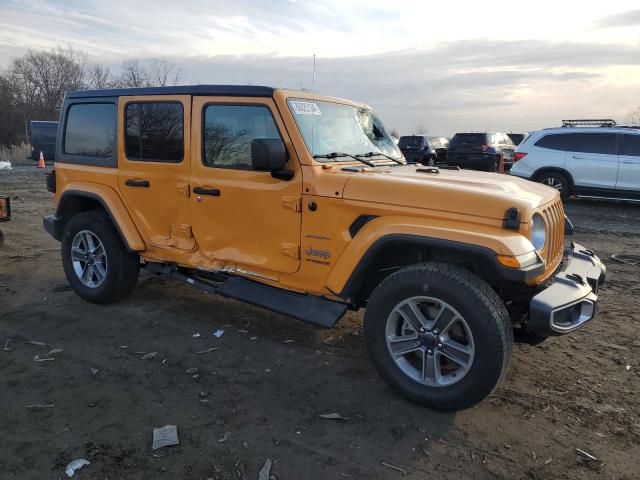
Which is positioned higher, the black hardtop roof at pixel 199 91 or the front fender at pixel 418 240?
the black hardtop roof at pixel 199 91

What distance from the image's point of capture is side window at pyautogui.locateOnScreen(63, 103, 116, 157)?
472 cm

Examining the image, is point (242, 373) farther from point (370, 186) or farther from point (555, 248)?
point (555, 248)

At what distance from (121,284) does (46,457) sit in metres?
2.33

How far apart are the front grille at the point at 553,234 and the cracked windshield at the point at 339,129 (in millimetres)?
1523

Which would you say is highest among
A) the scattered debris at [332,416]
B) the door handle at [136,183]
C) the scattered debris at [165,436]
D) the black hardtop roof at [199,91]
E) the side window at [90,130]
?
the black hardtop roof at [199,91]

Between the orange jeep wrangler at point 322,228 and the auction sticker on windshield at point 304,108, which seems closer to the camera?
the orange jeep wrangler at point 322,228

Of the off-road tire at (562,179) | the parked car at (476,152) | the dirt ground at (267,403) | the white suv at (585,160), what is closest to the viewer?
the dirt ground at (267,403)

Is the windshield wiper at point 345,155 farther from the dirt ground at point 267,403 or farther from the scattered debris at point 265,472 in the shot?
the scattered debris at point 265,472

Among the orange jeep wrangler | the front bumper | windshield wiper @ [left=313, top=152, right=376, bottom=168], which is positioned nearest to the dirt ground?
the orange jeep wrangler

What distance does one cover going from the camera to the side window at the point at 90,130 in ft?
15.5

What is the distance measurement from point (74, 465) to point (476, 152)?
1677 cm

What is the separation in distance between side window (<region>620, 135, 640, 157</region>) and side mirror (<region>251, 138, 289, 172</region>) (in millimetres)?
10574

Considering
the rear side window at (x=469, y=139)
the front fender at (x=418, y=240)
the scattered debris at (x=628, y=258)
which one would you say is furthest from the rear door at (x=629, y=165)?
the front fender at (x=418, y=240)

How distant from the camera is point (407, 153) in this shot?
1989cm
